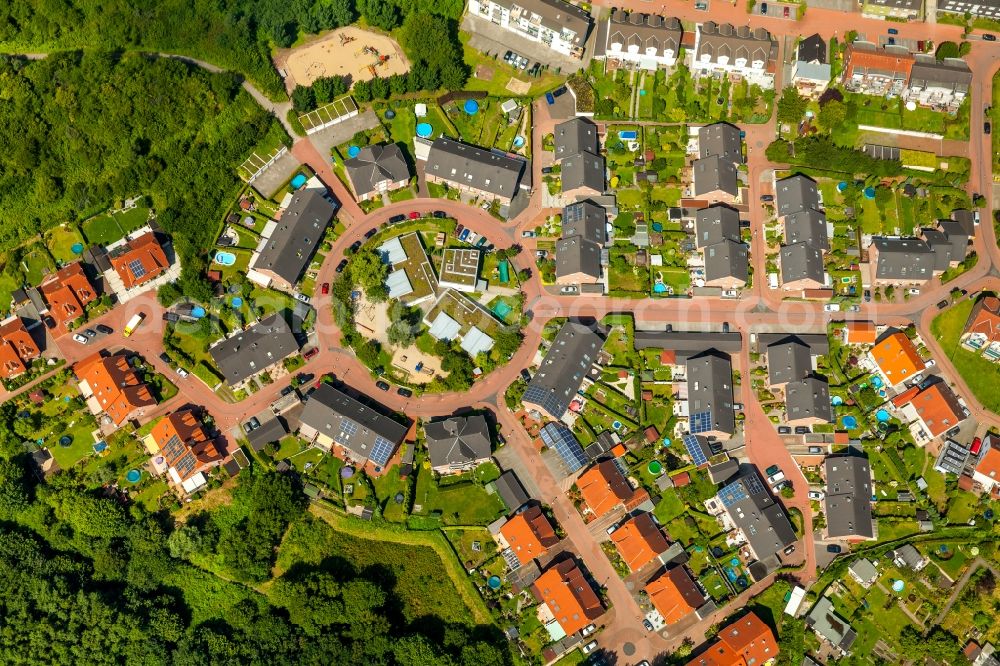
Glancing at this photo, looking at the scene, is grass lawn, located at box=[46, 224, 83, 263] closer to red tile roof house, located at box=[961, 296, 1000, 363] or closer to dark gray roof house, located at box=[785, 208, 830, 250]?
dark gray roof house, located at box=[785, 208, 830, 250]

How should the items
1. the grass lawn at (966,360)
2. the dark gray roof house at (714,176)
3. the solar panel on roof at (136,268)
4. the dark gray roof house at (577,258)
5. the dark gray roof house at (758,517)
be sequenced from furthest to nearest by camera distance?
the dark gray roof house at (714,176), the solar panel on roof at (136,268), the dark gray roof house at (577,258), the grass lawn at (966,360), the dark gray roof house at (758,517)

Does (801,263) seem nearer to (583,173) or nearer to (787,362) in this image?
(787,362)

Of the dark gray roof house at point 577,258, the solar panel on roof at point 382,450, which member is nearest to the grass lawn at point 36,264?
the solar panel on roof at point 382,450

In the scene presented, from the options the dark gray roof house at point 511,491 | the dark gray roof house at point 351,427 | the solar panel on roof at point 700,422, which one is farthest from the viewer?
the solar panel on roof at point 700,422

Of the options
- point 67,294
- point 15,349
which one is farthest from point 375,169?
point 15,349

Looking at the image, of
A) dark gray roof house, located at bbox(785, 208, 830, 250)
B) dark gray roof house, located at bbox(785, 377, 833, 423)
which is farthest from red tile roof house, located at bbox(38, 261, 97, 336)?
dark gray roof house, located at bbox(785, 208, 830, 250)

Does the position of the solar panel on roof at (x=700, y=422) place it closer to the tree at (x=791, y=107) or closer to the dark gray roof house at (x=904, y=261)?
the dark gray roof house at (x=904, y=261)
